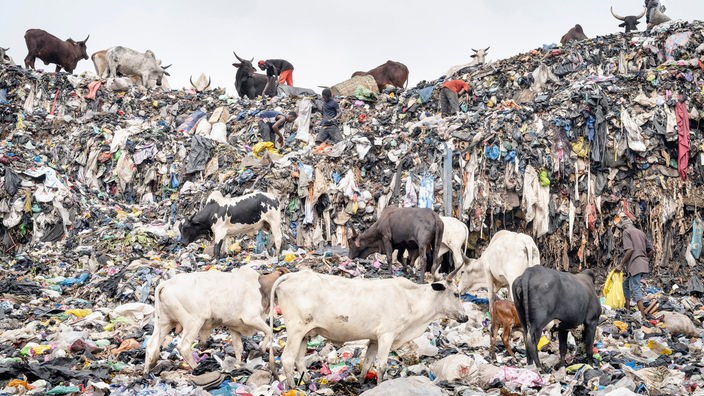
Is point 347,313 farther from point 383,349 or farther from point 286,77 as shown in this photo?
point 286,77

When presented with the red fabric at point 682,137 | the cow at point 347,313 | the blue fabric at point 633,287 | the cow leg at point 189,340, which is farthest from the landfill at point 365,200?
the cow at point 347,313

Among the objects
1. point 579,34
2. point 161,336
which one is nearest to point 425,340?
point 161,336

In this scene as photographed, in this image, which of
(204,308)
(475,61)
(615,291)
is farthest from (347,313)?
(475,61)

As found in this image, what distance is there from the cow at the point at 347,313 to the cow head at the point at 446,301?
74 millimetres

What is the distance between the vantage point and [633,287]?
11.8 metres

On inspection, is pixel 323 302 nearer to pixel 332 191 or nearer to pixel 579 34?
pixel 332 191

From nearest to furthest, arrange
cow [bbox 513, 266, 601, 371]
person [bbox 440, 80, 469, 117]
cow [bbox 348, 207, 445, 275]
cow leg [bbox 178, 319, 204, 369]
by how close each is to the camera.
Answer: cow leg [bbox 178, 319, 204, 369], cow [bbox 513, 266, 601, 371], cow [bbox 348, 207, 445, 275], person [bbox 440, 80, 469, 117]

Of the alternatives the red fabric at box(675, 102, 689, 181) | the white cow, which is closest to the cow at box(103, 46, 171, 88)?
the red fabric at box(675, 102, 689, 181)

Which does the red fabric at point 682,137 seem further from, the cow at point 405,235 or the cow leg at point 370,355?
the cow leg at point 370,355

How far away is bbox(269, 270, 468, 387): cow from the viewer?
23.1ft

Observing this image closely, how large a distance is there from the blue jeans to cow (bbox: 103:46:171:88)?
1930 centimetres

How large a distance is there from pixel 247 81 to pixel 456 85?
806 cm

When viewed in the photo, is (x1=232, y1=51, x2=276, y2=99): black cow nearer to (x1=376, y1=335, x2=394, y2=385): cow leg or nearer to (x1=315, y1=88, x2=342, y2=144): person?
(x1=315, y1=88, x2=342, y2=144): person

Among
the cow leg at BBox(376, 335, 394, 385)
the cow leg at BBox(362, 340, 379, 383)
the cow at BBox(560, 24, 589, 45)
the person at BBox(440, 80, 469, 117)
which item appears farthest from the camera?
the cow at BBox(560, 24, 589, 45)
